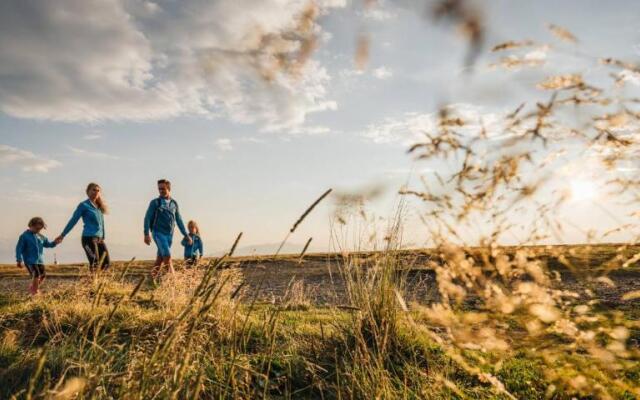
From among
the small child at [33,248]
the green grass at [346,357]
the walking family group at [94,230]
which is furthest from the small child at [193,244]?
the green grass at [346,357]

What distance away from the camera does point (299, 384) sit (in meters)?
4.29

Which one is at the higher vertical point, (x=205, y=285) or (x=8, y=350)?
(x=205, y=285)

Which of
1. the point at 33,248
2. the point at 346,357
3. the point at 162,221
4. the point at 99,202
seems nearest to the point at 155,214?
the point at 162,221

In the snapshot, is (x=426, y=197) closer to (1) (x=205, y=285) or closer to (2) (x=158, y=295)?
(1) (x=205, y=285)

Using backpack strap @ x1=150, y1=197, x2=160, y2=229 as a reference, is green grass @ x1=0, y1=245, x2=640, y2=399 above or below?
below

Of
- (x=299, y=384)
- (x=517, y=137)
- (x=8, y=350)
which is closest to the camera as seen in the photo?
(x=517, y=137)

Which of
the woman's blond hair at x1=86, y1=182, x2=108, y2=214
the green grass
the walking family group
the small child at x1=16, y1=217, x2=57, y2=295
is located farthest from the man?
the green grass

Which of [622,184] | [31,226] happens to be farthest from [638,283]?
[31,226]

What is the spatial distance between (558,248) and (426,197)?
2.11 feet

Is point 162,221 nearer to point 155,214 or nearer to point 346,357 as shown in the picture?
point 155,214

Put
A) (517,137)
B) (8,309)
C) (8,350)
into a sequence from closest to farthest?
(517,137) < (8,350) < (8,309)

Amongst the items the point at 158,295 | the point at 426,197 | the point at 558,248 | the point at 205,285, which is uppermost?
the point at 426,197

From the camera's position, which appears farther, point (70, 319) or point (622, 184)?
point (70, 319)

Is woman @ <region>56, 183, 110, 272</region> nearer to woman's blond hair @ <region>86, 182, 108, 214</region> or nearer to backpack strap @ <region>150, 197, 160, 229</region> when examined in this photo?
woman's blond hair @ <region>86, 182, 108, 214</region>
